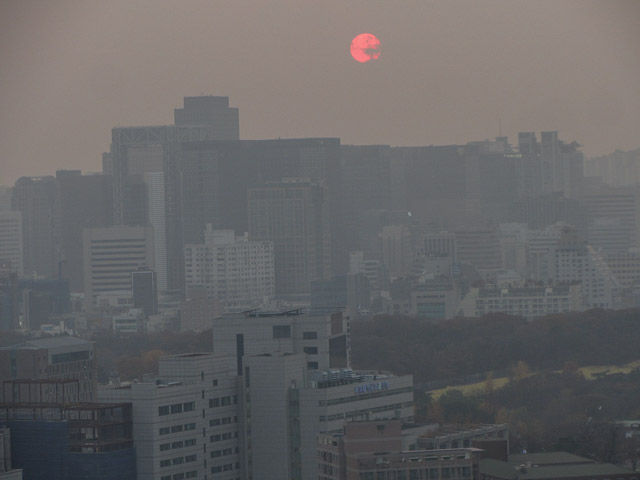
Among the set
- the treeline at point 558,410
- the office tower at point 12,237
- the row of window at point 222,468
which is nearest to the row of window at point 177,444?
the row of window at point 222,468

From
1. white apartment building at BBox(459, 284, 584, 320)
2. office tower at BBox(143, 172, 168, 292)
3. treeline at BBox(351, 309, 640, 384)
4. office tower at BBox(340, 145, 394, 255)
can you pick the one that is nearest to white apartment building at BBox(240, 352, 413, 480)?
treeline at BBox(351, 309, 640, 384)

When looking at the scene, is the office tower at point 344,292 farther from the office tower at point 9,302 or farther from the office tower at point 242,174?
the office tower at point 242,174

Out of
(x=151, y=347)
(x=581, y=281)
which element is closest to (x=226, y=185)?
(x=581, y=281)

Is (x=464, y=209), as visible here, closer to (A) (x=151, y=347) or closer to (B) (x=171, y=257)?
(B) (x=171, y=257)

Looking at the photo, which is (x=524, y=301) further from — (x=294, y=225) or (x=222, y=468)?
(x=222, y=468)

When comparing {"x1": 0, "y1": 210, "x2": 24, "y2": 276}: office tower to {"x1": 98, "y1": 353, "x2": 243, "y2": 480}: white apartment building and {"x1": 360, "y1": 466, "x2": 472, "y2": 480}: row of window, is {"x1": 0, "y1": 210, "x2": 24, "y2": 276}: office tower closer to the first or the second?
{"x1": 98, "y1": 353, "x2": 243, "y2": 480}: white apartment building

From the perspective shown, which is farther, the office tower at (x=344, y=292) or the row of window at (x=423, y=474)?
the office tower at (x=344, y=292)

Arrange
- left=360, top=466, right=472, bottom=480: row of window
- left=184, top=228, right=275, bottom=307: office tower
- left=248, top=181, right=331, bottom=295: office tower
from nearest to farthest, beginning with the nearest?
left=360, top=466, right=472, bottom=480: row of window, left=184, top=228, right=275, bottom=307: office tower, left=248, top=181, right=331, bottom=295: office tower

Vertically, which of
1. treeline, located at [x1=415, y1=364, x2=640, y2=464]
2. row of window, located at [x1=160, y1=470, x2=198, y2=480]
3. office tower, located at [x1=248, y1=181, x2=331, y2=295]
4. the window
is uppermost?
office tower, located at [x1=248, y1=181, x2=331, y2=295]
